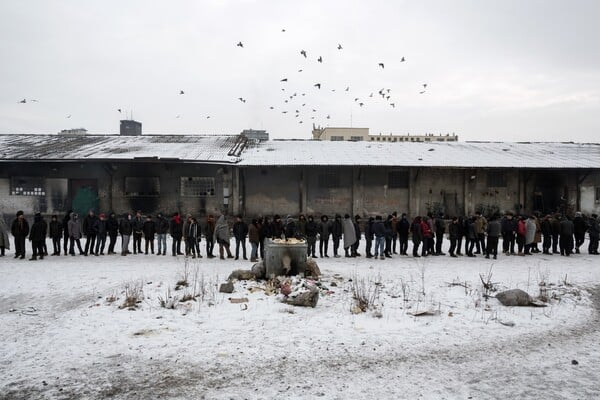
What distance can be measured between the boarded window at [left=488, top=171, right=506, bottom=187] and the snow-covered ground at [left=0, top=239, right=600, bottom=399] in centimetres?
1149

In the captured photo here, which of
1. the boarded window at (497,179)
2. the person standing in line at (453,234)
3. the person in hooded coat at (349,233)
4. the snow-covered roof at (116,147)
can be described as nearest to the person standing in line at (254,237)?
the person in hooded coat at (349,233)

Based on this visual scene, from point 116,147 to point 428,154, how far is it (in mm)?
16883

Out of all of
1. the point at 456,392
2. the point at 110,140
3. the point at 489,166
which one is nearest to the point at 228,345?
the point at 456,392

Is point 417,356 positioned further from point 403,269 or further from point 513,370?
point 403,269

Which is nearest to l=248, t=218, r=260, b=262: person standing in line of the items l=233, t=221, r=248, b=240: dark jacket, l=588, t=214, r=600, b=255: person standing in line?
l=233, t=221, r=248, b=240: dark jacket

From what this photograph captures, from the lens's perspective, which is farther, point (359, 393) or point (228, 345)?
point (228, 345)

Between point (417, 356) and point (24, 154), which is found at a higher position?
point (24, 154)

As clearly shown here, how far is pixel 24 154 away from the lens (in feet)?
62.2

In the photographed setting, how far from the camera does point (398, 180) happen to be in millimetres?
20219

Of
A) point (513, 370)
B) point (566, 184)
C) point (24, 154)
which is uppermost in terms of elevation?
point (24, 154)

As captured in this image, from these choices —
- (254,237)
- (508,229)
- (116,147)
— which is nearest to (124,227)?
(254,237)

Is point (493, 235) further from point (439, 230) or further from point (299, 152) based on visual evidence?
point (299, 152)

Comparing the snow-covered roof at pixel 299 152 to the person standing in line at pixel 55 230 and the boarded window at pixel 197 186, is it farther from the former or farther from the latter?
the person standing in line at pixel 55 230

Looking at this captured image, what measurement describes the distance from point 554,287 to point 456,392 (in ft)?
20.7
